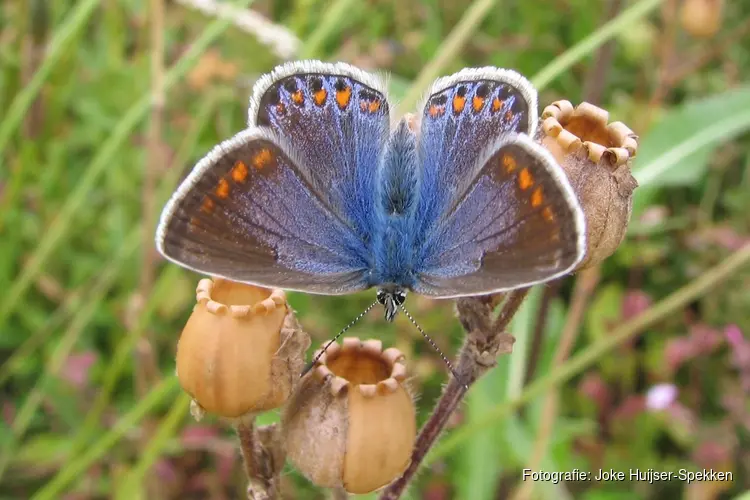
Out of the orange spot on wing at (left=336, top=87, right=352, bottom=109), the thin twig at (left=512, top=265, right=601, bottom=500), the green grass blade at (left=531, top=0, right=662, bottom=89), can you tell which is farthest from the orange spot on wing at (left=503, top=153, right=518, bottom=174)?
the thin twig at (left=512, top=265, right=601, bottom=500)

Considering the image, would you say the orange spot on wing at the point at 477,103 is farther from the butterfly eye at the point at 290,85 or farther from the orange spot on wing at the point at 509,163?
the butterfly eye at the point at 290,85

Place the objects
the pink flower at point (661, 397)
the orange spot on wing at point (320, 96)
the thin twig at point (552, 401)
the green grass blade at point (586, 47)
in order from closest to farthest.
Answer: the orange spot on wing at point (320, 96)
the green grass blade at point (586, 47)
the thin twig at point (552, 401)
the pink flower at point (661, 397)

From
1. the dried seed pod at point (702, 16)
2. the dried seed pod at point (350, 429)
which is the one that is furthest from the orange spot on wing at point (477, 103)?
the dried seed pod at point (702, 16)

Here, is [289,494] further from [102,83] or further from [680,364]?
[102,83]

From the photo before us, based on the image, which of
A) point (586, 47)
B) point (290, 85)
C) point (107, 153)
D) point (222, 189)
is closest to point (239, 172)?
point (222, 189)

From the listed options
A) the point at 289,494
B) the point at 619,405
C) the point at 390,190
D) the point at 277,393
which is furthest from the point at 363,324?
the point at 277,393

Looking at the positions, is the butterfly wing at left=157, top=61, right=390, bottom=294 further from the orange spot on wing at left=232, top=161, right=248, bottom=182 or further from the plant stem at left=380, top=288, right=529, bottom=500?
the plant stem at left=380, top=288, right=529, bottom=500
